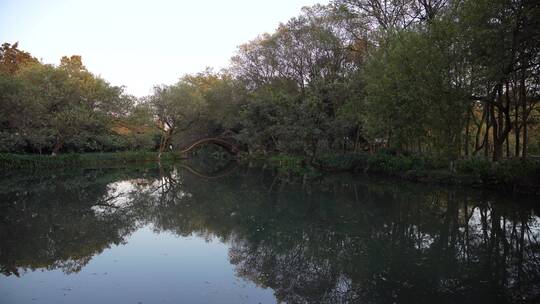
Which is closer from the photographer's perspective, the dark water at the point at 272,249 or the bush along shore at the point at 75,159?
the dark water at the point at 272,249

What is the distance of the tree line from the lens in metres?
15.7

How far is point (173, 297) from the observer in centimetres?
612

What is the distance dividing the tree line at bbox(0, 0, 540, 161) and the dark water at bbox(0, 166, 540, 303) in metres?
4.82

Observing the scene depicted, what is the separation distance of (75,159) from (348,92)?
2319 cm

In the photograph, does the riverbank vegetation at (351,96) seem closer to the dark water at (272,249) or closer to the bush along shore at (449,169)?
the bush along shore at (449,169)

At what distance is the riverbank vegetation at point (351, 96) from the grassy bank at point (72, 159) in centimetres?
103

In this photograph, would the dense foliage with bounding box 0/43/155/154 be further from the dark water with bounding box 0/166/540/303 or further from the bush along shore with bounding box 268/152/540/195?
the bush along shore with bounding box 268/152/540/195

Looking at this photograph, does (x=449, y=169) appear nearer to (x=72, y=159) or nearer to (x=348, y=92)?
(x=348, y=92)

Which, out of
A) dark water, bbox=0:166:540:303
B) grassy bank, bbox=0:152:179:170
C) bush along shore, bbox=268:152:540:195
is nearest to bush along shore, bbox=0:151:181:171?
grassy bank, bbox=0:152:179:170

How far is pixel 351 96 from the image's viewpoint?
1102 inches

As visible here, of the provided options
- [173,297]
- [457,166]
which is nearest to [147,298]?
[173,297]

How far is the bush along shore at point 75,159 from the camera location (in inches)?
1136

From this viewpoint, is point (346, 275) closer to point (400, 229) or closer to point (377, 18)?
point (400, 229)

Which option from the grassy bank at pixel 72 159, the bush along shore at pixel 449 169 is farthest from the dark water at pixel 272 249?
the grassy bank at pixel 72 159
